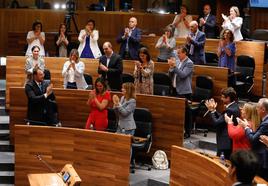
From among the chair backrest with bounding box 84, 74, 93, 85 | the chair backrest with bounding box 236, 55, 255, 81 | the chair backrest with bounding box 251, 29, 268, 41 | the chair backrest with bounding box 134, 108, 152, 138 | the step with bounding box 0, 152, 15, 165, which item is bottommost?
the step with bounding box 0, 152, 15, 165

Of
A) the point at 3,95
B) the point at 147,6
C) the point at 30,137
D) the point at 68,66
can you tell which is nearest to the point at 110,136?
the point at 30,137

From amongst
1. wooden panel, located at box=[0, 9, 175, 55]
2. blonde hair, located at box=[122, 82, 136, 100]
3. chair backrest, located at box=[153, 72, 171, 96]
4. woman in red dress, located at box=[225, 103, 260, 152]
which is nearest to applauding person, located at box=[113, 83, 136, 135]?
blonde hair, located at box=[122, 82, 136, 100]

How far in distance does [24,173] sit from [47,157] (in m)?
0.34

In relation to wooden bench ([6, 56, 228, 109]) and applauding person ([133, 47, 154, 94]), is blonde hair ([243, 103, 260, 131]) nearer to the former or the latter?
applauding person ([133, 47, 154, 94])

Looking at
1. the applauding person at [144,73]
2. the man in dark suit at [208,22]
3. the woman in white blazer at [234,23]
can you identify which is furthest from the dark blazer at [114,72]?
the man in dark suit at [208,22]

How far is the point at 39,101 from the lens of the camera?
310 inches

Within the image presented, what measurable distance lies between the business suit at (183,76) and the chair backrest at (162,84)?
0.15 m

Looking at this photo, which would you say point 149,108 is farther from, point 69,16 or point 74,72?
point 69,16

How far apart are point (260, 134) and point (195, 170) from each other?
0.75m

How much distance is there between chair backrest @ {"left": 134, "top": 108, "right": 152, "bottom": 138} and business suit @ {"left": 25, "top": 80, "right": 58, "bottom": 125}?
44.0 inches

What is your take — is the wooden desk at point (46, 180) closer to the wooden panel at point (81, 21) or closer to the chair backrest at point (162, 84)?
the chair backrest at point (162, 84)

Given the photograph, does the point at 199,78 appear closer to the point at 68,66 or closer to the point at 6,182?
the point at 68,66

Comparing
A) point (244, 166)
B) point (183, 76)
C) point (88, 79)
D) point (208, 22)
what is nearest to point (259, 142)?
point (244, 166)

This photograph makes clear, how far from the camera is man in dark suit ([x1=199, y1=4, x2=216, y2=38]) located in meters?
10.9
